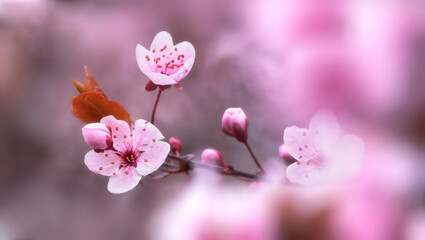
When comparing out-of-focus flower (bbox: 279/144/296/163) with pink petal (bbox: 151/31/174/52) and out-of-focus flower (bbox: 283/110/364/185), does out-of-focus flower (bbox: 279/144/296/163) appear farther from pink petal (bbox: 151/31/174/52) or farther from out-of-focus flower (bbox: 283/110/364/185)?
pink petal (bbox: 151/31/174/52)

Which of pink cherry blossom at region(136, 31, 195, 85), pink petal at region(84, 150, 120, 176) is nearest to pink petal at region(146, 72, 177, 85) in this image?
pink cherry blossom at region(136, 31, 195, 85)

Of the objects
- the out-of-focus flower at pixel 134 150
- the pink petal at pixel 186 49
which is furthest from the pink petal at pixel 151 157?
the pink petal at pixel 186 49

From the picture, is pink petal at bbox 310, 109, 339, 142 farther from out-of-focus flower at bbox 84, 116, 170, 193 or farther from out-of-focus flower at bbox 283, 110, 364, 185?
out-of-focus flower at bbox 84, 116, 170, 193

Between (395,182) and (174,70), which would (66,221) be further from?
(395,182)

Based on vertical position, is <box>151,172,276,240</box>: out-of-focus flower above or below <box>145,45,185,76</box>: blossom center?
below

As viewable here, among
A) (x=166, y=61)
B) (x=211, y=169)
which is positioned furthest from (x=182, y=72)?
(x=211, y=169)

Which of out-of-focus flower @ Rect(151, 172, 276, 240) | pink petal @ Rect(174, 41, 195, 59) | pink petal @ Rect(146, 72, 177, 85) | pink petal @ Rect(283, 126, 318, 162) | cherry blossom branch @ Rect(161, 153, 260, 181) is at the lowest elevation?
out-of-focus flower @ Rect(151, 172, 276, 240)

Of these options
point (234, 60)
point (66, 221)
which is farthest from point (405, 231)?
point (66, 221)
